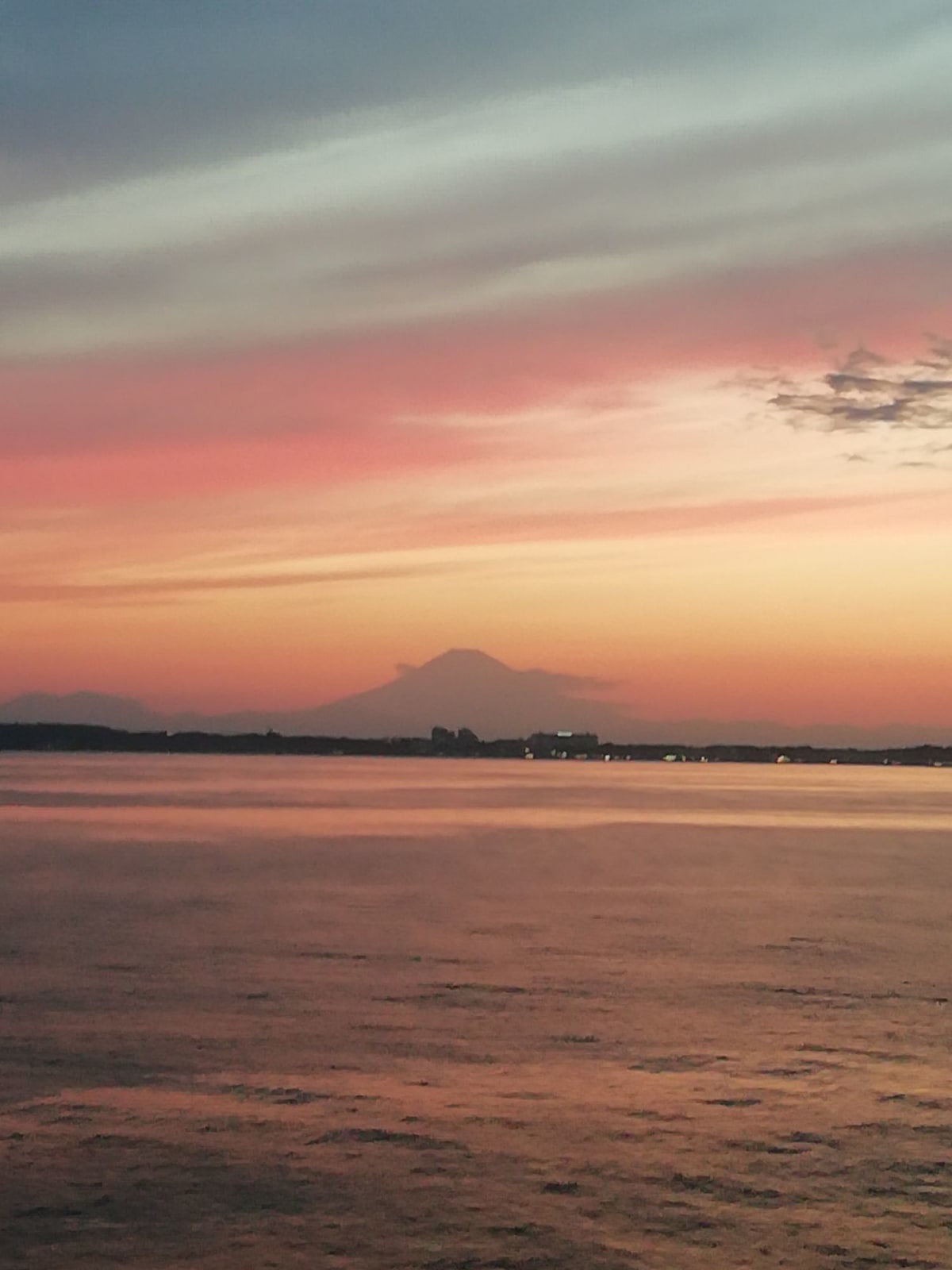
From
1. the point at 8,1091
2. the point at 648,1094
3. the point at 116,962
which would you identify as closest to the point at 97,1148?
the point at 8,1091

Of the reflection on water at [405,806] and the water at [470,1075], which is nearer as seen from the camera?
the water at [470,1075]

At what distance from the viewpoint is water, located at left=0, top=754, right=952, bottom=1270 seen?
14.6m

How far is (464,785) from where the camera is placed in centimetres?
18275

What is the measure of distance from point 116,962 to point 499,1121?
14.1 m

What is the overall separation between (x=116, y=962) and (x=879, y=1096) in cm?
1627

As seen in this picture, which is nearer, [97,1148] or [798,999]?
[97,1148]

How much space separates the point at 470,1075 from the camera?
66.3ft

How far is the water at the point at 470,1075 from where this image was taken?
48.0 ft

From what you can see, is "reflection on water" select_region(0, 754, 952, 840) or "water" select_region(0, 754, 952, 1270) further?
"reflection on water" select_region(0, 754, 952, 840)

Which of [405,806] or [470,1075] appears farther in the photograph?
[405,806]

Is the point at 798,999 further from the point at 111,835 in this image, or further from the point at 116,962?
the point at 111,835

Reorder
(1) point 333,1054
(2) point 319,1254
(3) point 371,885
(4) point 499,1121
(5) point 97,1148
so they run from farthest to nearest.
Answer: (3) point 371,885 < (1) point 333,1054 < (4) point 499,1121 < (5) point 97,1148 < (2) point 319,1254

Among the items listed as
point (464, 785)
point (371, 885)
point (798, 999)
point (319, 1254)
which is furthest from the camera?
point (464, 785)

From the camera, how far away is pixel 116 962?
2998 cm
